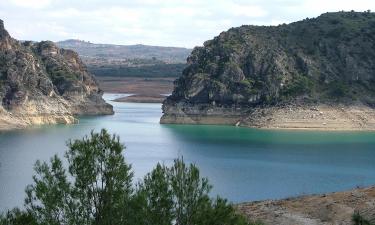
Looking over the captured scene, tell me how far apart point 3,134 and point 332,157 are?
50399 millimetres

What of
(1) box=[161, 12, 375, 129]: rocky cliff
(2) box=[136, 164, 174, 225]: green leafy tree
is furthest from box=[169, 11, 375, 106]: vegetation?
(2) box=[136, 164, 174, 225]: green leafy tree

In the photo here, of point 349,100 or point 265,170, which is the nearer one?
point 265,170

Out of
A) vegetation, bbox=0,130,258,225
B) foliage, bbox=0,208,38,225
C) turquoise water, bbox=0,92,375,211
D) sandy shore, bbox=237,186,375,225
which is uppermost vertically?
vegetation, bbox=0,130,258,225

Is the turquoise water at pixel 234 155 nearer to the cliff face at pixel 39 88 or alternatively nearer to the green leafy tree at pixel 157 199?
the cliff face at pixel 39 88

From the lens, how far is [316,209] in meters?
32.0

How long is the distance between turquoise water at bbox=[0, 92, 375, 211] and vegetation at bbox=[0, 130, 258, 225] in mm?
22734

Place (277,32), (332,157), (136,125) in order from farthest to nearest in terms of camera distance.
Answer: (277,32) < (136,125) < (332,157)

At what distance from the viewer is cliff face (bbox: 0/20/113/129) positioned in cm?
12762

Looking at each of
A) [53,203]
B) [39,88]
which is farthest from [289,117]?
[53,203]

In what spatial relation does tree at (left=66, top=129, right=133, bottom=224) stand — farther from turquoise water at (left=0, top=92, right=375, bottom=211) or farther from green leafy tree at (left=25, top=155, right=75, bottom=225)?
turquoise water at (left=0, top=92, right=375, bottom=211)

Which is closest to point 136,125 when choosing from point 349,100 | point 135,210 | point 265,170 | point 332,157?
point 349,100

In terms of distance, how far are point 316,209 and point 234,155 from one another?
54.4 metres

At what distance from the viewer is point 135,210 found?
21.8 metres

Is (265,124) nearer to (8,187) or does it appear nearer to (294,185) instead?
(294,185)
